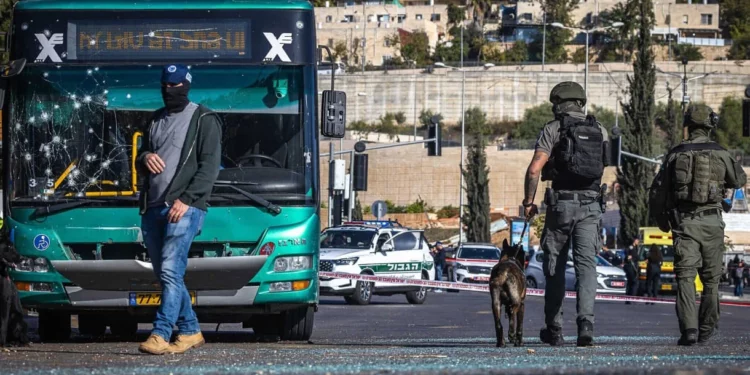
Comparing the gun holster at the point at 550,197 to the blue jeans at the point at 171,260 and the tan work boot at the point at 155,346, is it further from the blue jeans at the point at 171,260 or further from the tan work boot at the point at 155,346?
the tan work boot at the point at 155,346

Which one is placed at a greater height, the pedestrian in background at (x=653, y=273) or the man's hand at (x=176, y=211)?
the man's hand at (x=176, y=211)

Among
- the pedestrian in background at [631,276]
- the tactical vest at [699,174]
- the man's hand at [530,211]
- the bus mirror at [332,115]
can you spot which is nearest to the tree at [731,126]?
the pedestrian in background at [631,276]

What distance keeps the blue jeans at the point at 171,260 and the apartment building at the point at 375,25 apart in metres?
153

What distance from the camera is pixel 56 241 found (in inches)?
479

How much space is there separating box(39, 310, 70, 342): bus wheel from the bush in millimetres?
93474

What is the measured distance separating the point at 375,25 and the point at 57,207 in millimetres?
162101

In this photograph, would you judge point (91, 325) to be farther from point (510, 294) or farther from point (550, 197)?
point (550, 197)

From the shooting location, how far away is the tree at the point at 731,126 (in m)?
129

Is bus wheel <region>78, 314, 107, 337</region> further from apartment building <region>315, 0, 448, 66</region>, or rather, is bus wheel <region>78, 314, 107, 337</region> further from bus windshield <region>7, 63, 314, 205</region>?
apartment building <region>315, 0, 448, 66</region>

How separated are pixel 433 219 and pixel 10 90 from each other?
9272 centimetres

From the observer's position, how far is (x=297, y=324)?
13.4 meters

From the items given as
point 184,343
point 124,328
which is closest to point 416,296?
point 124,328

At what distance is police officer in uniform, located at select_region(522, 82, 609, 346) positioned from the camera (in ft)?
36.3

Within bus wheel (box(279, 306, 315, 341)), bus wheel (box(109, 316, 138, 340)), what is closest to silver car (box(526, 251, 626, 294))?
bus wheel (box(109, 316, 138, 340))
